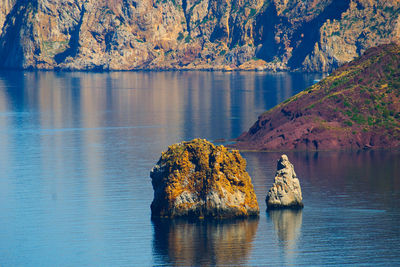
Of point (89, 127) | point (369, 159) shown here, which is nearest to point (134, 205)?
point (369, 159)

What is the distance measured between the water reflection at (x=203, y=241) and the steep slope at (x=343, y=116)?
58.1 metres

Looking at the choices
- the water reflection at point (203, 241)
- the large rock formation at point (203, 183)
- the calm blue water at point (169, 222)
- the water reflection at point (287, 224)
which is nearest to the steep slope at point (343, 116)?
the calm blue water at point (169, 222)

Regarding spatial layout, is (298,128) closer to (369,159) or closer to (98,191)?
(369,159)

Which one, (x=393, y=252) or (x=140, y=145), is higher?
(x=140, y=145)

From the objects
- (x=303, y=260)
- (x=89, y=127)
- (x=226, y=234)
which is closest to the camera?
(x=303, y=260)

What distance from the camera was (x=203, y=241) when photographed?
79875 mm

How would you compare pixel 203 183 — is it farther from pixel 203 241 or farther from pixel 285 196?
pixel 285 196

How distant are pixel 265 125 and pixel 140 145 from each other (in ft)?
82.5

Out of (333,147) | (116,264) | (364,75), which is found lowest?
(116,264)

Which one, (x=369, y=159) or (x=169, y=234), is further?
(x=369, y=159)

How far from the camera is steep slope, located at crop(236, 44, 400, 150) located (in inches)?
5600

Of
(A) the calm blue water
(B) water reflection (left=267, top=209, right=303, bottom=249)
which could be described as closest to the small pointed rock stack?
(B) water reflection (left=267, top=209, right=303, bottom=249)

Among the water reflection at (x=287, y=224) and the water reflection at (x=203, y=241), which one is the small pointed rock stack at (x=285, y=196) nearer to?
the water reflection at (x=287, y=224)

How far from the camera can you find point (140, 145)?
15375cm
